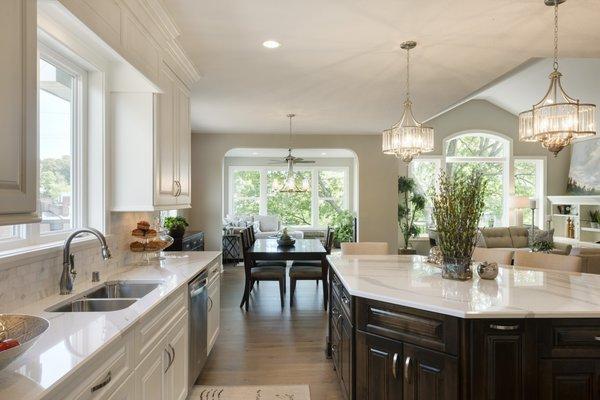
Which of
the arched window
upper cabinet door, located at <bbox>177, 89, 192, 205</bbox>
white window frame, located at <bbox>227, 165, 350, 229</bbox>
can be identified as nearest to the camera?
upper cabinet door, located at <bbox>177, 89, 192, 205</bbox>

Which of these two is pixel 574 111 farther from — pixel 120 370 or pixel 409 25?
pixel 120 370

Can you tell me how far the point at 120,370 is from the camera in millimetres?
1412

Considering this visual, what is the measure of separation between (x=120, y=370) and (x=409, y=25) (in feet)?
8.97

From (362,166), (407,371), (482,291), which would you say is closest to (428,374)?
(407,371)

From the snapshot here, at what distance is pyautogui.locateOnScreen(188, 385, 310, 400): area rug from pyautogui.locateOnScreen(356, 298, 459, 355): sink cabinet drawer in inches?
39.2

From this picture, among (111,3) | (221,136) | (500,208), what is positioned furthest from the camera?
(500,208)

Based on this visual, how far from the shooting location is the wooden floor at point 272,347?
2.90 m

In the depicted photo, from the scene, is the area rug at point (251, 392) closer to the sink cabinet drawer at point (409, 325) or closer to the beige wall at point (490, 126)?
the sink cabinet drawer at point (409, 325)

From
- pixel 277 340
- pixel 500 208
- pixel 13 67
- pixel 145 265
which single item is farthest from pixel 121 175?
pixel 500 208

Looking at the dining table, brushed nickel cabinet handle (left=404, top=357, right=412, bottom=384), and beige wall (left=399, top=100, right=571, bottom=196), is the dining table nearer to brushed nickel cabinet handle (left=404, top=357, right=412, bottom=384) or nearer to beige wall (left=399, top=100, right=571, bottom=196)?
brushed nickel cabinet handle (left=404, top=357, right=412, bottom=384)

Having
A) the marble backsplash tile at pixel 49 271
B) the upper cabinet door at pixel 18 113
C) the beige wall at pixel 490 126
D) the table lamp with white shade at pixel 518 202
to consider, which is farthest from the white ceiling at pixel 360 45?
the table lamp with white shade at pixel 518 202

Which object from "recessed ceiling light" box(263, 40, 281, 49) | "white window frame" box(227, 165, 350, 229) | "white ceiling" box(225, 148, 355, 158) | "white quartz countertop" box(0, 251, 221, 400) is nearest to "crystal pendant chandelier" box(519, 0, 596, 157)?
"recessed ceiling light" box(263, 40, 281, 49)

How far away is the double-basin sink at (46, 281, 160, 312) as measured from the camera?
1856mm

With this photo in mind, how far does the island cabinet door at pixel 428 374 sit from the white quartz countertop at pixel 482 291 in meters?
0.23
